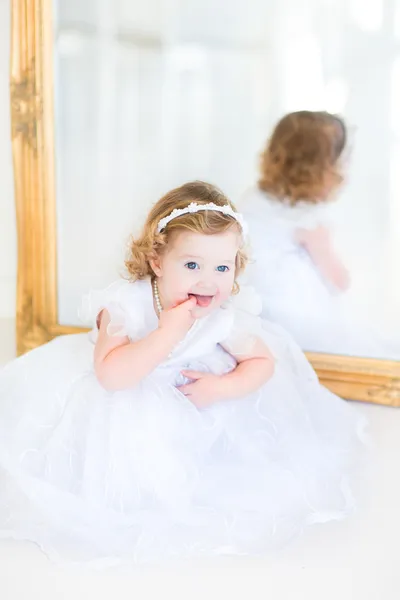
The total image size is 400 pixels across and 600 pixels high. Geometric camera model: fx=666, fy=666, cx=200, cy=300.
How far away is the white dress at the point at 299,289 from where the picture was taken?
53.1 inches

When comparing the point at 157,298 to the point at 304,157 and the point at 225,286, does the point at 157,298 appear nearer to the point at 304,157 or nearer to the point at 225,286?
the point at 225,286

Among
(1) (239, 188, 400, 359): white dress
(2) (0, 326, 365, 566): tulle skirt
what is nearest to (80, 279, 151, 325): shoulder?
(2) (0, 326, 365, 566): tulle skirt

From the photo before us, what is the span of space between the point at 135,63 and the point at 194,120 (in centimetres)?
19

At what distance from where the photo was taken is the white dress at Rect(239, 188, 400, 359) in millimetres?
1350

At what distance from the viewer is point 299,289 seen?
54.8 inches

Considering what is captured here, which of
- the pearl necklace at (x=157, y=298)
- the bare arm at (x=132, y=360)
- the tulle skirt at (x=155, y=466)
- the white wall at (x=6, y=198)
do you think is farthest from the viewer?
the white wall at (x=6, y=198)

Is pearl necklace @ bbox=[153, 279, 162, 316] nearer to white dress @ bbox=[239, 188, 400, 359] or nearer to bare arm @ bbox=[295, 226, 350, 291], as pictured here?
white dress @ bbox=[239, 188, 400, 359]

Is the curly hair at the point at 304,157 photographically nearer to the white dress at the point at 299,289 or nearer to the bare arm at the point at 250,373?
the white dress at the point at 299,289

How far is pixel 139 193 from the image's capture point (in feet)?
4.95

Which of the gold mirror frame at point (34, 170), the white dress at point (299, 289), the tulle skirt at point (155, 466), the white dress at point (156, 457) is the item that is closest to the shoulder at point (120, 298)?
the white dress at point (156, 457)

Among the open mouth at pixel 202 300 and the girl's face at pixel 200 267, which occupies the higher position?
the girl's face at pixel 200 267

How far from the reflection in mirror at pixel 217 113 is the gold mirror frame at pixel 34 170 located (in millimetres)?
25

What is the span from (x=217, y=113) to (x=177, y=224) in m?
0.45

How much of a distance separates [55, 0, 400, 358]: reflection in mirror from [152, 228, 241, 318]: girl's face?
36cm
